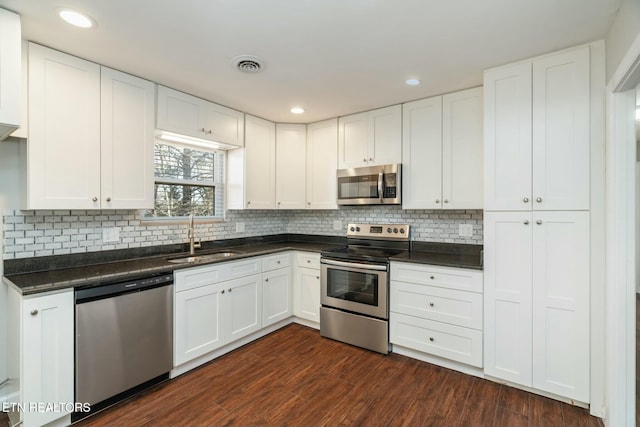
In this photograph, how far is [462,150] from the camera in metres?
2.82

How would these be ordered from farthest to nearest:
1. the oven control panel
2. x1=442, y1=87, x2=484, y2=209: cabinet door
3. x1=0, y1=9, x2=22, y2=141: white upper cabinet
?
the oven control panel < x1=442, y1=87, x2=484, y2=209: cabinet door < x1=0, y1=9, x2=22, y2=141: white upper cabinet

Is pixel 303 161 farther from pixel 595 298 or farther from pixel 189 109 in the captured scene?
pixel 595 298

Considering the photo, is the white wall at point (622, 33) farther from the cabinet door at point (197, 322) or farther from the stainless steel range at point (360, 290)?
the cabinet door at point (197, 322)

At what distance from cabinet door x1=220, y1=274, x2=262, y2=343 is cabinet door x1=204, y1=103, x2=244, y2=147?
4.70 feet

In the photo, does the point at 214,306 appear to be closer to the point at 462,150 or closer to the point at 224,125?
the point at 224,125

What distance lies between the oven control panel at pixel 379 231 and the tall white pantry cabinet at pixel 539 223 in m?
1.03

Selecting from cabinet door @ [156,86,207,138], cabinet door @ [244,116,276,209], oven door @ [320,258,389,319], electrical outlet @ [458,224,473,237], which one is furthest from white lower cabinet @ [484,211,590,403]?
cabinet door @ [156,86,207,138]

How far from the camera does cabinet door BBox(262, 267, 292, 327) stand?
3.27m

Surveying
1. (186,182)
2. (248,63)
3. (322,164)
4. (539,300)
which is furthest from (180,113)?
(539,300)

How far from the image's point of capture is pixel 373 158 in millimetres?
3359

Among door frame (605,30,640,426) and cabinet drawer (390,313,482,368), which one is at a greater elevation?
door frame (605,30,640,426)

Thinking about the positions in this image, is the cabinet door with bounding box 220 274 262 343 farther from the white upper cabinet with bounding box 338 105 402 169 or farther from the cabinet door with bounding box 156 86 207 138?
the white upper cabinet with bounding box 338 105 402 169

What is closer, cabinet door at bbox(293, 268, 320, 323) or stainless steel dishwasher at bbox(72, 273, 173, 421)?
stainless steel dishwasher at bbox(72, 273, 173, 421)

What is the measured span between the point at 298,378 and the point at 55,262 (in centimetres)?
202
